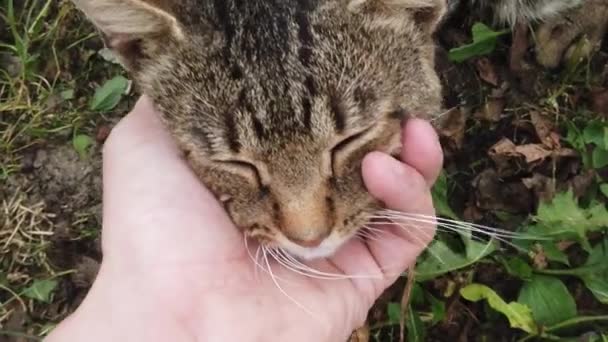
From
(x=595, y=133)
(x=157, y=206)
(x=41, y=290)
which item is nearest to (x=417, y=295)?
(x=595, y=133)

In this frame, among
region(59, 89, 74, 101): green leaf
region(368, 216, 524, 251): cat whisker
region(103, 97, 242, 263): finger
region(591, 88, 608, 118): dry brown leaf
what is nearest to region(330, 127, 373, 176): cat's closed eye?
region(368, 216, 524, 251): cat whisker

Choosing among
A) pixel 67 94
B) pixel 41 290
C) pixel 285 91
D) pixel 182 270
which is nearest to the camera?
pixel 285 91

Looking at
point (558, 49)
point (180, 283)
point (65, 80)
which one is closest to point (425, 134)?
point (180, 283)

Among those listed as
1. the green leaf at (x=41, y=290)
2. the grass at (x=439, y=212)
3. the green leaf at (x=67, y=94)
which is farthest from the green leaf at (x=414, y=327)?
the green leaf at (x=67, y=94)

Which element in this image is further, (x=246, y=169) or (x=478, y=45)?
(x=478, y=45)

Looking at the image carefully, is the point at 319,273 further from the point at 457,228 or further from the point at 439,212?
the point at 439,212

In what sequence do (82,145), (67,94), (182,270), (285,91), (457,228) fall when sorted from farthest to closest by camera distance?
(67,94), (82,145), (457,228), (182,270), (285,91)
